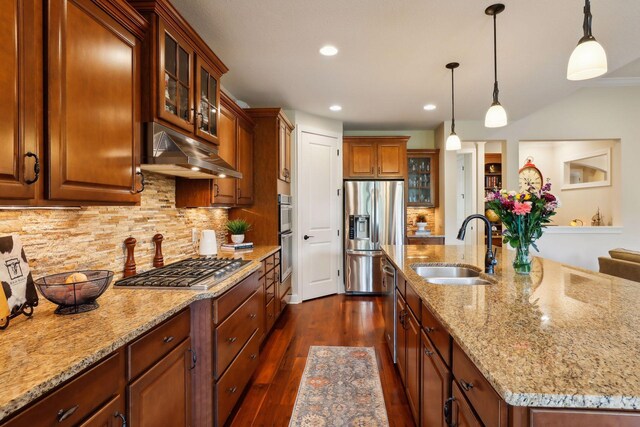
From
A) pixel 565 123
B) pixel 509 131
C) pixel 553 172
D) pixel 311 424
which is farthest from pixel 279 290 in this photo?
pixel 553 172

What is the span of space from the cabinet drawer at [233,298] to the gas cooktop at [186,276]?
0.10 metres

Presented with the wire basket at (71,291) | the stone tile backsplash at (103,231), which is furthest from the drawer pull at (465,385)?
the stone tile backsplash at (103,231)

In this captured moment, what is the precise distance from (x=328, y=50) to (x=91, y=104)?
1951 millimetres

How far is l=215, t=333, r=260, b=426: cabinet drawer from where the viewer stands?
1.83m

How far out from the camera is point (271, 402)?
2219mm

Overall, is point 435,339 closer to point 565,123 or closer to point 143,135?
point 143,135

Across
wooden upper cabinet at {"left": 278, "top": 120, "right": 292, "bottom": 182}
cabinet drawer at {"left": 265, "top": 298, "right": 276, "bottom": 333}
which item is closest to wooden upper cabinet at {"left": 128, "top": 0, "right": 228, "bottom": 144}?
wooden upper cabinet at {"left": 278, "top": 120, "right": 292, "bottom": 182}

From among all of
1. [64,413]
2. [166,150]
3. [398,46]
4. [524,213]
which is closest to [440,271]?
[524,213]

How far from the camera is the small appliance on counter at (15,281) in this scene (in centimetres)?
117

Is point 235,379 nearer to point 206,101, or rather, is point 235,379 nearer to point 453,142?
point 206,101

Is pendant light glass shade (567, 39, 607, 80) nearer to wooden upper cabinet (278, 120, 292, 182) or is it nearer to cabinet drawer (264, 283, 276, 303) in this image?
cabinet drawer (264, 283, 276, 303)

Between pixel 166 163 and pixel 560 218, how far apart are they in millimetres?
7489

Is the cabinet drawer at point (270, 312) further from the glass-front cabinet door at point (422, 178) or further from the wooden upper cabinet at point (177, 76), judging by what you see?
the glass-front cabinet door at point (422, 178)

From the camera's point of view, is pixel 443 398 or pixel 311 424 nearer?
pixel 443 398
